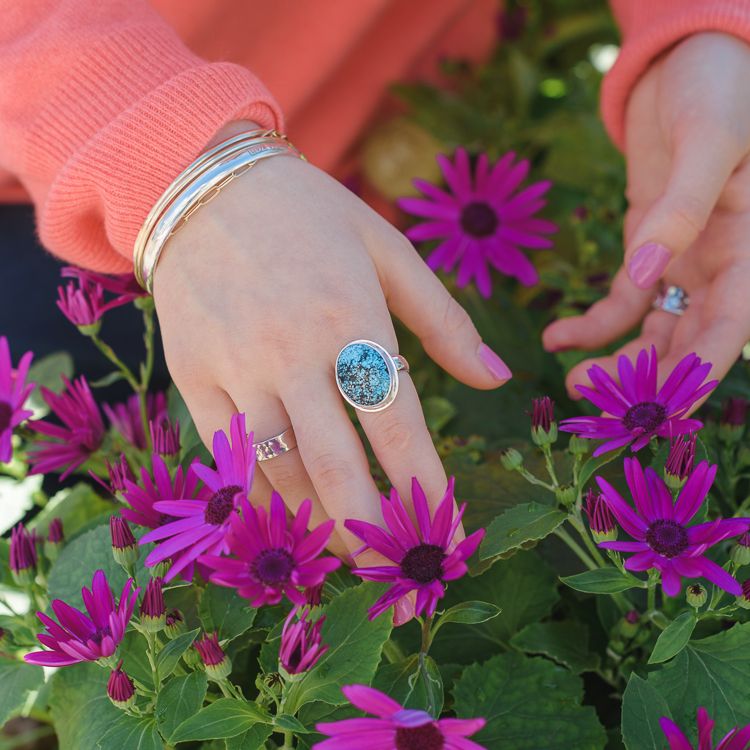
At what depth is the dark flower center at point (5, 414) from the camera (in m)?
0.82

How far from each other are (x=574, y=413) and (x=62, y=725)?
619 millimetres

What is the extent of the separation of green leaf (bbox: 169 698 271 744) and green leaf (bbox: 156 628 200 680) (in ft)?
0.13

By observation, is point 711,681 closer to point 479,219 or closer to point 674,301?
point 674,301

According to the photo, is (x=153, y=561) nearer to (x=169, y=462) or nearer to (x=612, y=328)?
(x=169, y=462)

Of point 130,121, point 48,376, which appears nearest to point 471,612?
point 130,121

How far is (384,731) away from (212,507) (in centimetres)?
19

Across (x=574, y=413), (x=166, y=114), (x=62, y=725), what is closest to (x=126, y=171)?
(x=166, y=114)

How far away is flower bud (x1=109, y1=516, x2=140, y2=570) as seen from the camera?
618 millimetres

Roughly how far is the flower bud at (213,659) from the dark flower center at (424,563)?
0.13 meters

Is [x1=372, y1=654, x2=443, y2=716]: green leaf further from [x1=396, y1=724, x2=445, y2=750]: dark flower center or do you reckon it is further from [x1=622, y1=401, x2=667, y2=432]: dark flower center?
[x1=622, y1=401, x2=667, y2=432]: dark flower center

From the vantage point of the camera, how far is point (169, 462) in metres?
0.72

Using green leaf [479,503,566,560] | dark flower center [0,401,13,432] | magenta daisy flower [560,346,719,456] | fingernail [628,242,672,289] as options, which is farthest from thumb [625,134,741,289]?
dark flower center [0,401,13,432]

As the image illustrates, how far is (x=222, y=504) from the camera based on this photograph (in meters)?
0.59

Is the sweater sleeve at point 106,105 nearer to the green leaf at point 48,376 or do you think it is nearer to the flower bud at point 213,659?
the green leaf at point 48,376
